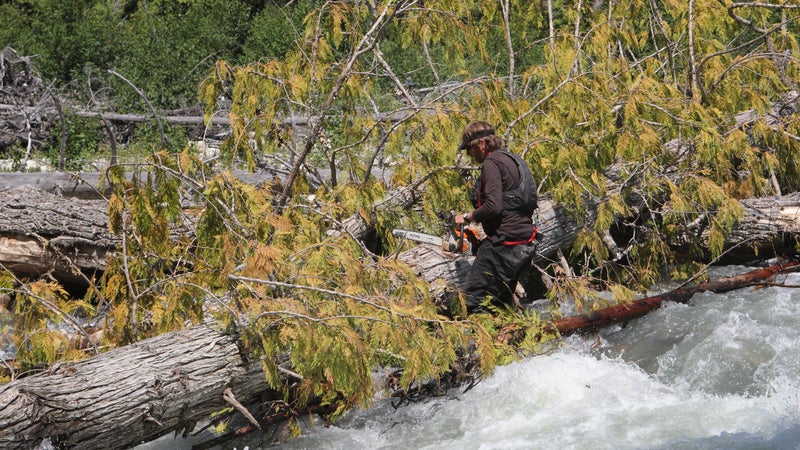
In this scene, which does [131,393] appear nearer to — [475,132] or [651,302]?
[475,132]

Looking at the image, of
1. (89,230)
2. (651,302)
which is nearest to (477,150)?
(651,302)

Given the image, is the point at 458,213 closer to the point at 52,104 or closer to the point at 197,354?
the point at 197,354

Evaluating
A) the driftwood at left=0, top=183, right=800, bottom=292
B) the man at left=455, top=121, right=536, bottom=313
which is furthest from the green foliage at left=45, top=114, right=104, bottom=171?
the man at left=455, top=121, right=536, bottom=313

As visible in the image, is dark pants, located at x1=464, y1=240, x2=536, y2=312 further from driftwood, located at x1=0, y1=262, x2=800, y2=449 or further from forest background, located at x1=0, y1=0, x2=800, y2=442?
driftwood, located at x1=0, y1=262, x2=800, y2=449

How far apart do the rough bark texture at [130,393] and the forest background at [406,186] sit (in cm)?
22

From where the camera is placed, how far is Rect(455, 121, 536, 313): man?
630 centimetres

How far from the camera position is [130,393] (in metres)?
4.82

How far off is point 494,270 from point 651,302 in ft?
4.56

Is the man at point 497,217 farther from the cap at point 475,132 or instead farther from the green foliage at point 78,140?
the green foliage at point 78,140

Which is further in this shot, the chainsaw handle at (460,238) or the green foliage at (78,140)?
the green foliage at (78,140)

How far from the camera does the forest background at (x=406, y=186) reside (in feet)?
17.7

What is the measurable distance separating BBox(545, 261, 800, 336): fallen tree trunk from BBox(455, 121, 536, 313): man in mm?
486

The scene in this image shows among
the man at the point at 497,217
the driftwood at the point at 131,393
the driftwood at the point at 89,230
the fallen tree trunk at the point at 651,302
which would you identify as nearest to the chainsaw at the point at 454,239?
the man at the point at 497,217

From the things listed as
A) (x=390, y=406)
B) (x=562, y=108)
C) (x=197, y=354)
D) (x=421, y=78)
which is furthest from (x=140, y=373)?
(x=421, y=78)
